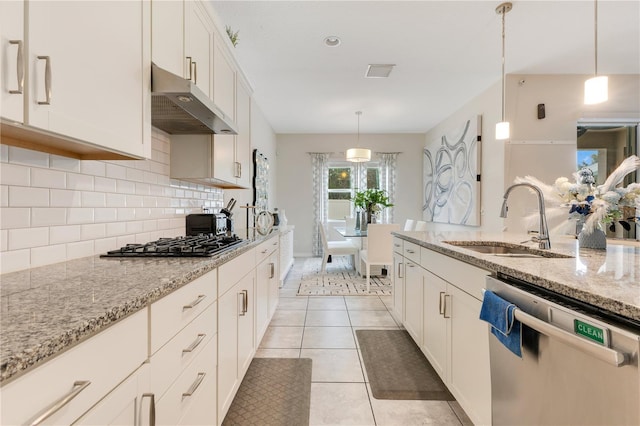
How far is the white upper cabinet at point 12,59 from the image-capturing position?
705 millimetres

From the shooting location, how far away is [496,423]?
1204 millimetres

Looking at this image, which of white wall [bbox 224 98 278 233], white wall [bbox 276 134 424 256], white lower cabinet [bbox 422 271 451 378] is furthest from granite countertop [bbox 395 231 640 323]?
white wall [bbox 276 134 424 256]

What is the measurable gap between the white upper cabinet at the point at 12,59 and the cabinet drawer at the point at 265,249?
61.7 inches

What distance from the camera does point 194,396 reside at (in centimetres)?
110

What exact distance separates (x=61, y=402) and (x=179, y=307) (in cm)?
47

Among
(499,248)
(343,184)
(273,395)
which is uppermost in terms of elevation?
(343,184)

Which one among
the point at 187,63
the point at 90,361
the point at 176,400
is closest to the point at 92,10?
the point at 187,63

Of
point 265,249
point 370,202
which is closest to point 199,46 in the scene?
point 265,249

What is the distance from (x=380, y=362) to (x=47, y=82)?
2.30 metres

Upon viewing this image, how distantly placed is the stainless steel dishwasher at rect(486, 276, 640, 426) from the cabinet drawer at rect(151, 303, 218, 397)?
1.11m

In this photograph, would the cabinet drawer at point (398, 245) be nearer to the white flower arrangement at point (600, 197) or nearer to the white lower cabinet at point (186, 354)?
the white flower arrangement at point (600, 197)

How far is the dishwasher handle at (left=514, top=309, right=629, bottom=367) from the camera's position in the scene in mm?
696

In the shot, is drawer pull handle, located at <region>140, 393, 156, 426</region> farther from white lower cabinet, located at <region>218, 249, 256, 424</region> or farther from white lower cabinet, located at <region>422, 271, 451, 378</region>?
white lower cabinet, located at <region>422, 271, 451, 378</region>

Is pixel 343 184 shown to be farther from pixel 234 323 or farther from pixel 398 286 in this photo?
pixel 234 323
